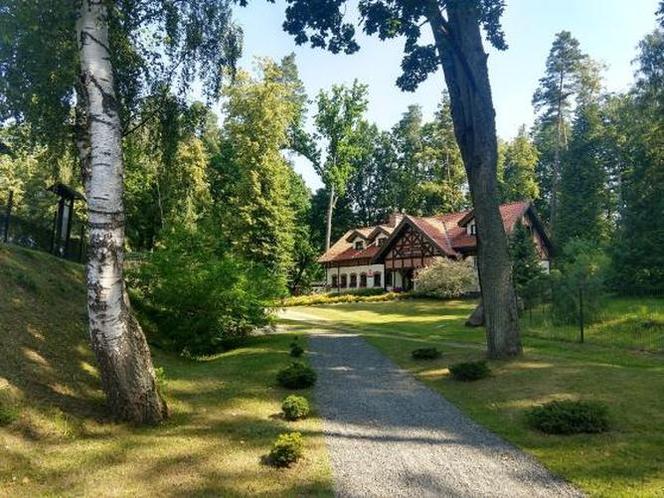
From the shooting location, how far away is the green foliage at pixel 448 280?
130 ft

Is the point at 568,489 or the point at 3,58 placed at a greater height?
the point at 3,58

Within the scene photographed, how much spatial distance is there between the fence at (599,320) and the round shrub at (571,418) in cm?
981

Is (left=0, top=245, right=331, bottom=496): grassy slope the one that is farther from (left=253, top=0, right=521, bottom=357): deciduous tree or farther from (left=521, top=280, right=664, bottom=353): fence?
(left=521, top=280, right=664, bottom=353): fence

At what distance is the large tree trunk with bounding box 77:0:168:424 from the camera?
8.22 m

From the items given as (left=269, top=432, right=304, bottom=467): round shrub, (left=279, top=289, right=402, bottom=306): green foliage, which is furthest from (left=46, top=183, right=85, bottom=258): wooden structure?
(left=279, top=289, right=402, bottom=306): green foliage

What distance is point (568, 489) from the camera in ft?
20.8

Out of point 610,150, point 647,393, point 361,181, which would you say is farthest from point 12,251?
point 361,181

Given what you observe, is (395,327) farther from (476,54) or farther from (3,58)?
(3,58)

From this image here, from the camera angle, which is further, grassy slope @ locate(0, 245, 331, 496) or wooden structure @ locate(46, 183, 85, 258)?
wooden structure @ locate(46, 183, 85, 258)

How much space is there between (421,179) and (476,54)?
51.7 metres

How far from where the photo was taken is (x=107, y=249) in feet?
27.1

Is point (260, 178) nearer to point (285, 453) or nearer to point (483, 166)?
point (483, 166)

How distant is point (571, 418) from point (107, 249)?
769cm

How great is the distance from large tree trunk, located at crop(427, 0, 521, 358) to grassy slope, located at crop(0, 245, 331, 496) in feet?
20.4
